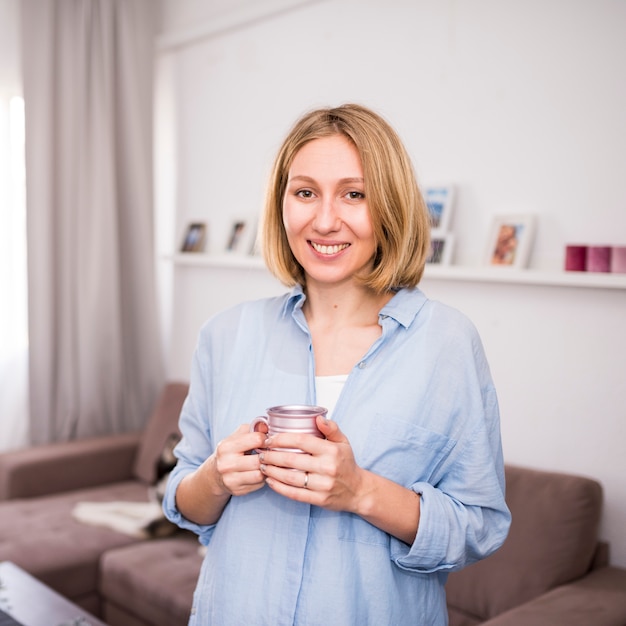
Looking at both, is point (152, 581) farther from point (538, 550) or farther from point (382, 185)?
point (382, 185)

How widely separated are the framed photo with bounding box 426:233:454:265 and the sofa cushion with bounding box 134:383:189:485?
1.33 meters

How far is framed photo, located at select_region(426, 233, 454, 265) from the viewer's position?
2602 mm

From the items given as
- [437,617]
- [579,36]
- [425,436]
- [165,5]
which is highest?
[165,5]

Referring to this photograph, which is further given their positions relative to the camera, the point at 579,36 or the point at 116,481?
the point at 116,481

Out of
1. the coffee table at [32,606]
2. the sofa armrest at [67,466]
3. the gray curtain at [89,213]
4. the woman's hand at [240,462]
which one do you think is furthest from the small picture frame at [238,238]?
the woman's hand at [240,462]

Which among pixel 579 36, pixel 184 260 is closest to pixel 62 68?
pixel 184 260

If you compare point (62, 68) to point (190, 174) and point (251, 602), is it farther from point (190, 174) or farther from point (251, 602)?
point (251, 602)

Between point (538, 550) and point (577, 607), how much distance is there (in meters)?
0.24

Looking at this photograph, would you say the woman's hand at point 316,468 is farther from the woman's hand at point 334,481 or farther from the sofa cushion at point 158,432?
the sofa cushion at point 158,432

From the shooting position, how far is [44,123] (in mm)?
3500

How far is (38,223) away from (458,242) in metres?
1.93

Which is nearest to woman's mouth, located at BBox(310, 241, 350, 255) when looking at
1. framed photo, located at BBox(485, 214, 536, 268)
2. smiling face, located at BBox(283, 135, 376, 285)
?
smiling face, located at BBox(283, 135, 376, 285)

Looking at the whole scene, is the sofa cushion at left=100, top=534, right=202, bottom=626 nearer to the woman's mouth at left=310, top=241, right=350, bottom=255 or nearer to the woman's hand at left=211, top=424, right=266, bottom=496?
the woman's hand at left=211, top=424, right=266, bottom=496

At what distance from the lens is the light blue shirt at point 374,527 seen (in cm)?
115
